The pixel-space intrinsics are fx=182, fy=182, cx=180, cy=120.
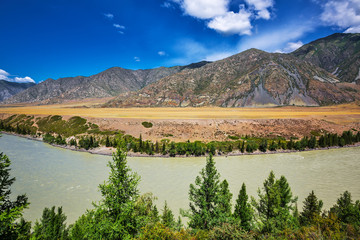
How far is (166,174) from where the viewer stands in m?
29.9

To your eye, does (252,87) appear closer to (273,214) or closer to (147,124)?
(147,124)

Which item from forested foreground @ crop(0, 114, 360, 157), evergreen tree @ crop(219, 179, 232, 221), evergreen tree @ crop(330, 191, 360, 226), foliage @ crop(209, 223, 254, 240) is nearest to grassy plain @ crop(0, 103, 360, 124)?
forested foreground @ crop(0, 114, 360, 157)

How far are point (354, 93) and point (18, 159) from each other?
215658mm

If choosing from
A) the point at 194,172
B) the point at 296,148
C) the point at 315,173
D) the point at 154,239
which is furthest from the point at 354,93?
the point at 154,239

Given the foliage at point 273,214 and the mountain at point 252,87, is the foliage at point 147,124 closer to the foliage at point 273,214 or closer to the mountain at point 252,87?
the foliage at point 273,214

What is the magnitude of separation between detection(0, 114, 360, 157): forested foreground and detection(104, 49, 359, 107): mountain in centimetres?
8891

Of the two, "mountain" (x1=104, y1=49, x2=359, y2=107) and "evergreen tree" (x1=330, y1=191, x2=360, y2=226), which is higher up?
"mountain" (x1=104, y1=49, x2=359, y2=107)

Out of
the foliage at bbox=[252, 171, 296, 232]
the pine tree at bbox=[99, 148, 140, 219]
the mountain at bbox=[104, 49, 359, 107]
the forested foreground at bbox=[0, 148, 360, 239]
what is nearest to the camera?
the forested foreground at bbox=[0, 148, 360, 239]

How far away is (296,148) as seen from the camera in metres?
45.3

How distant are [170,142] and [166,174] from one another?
64.6 ft

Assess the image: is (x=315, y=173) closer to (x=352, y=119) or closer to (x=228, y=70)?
(x=352, y=119)

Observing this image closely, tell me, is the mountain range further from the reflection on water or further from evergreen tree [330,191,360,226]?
evergreen tree [330,191,360,226]

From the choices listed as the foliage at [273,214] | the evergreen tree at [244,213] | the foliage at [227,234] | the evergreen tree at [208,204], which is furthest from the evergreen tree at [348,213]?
the foliage at [227,234]

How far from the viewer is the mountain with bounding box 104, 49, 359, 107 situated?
144 m
